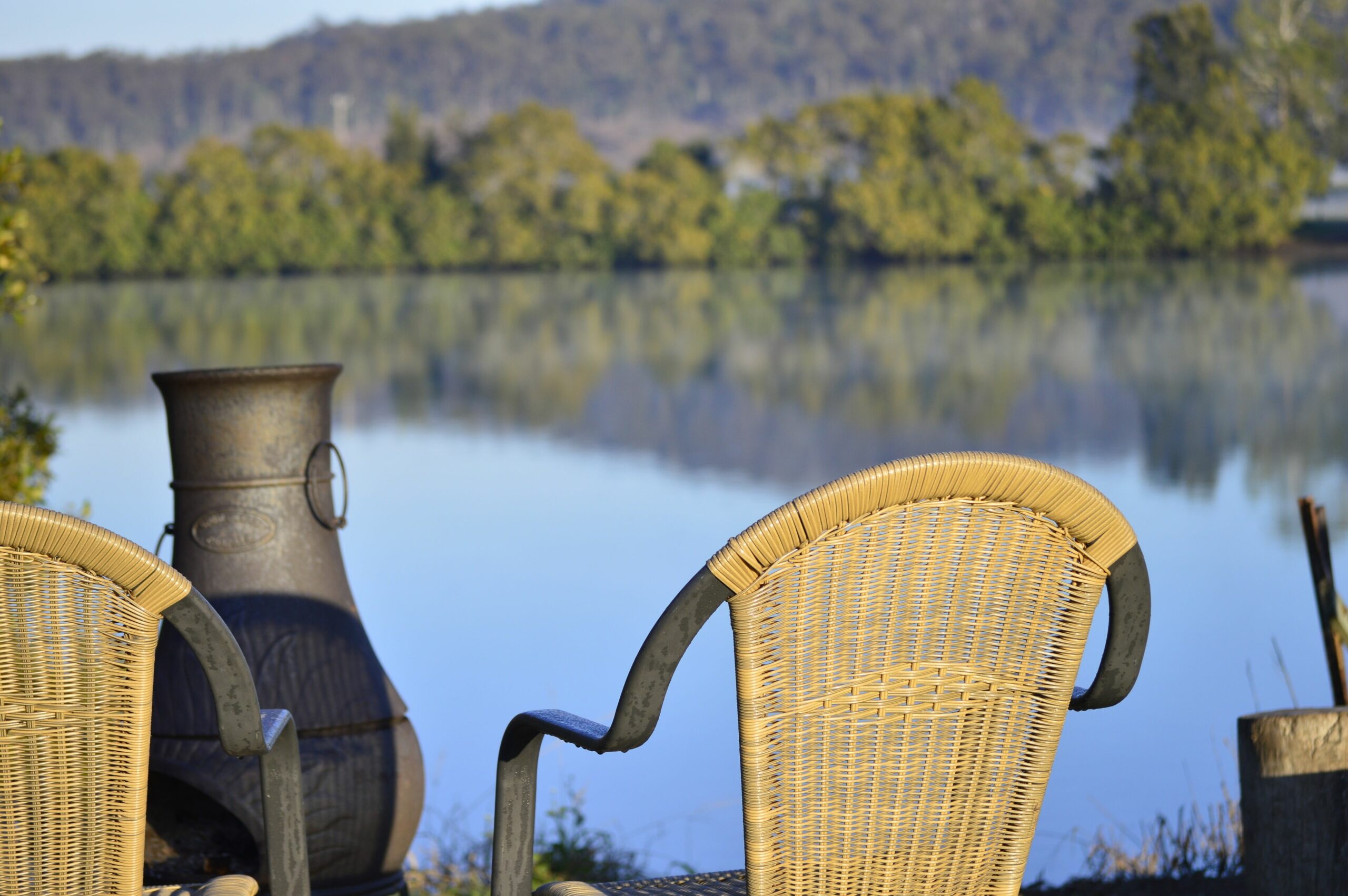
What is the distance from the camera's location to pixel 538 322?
899 inches

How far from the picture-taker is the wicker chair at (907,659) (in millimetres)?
1194

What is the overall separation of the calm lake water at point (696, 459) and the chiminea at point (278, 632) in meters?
0.98

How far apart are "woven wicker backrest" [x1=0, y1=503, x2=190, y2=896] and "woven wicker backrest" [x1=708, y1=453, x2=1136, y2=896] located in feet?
1.54

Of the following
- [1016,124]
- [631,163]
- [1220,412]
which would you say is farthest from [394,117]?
[1220,412]

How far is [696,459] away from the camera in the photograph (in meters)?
10.4

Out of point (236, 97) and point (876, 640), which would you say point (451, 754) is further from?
point (236, 97)

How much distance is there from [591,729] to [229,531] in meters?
1.10

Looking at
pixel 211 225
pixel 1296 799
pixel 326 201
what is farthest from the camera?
pixel 326 201

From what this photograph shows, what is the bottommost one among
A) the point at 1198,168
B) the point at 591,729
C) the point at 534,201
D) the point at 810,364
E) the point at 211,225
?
the point at 591,729

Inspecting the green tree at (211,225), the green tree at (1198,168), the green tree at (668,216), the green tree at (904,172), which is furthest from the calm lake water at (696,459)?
the green tree at (668,216)

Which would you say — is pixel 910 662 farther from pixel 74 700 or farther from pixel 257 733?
pixel 74 700

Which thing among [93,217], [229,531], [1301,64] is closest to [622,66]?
[1301,64]

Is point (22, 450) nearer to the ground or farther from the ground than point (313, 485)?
farther from the ground

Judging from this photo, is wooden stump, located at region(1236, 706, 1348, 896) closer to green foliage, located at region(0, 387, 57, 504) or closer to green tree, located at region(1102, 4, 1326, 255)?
green foliage, located at region(0, 387, 57, 504)
